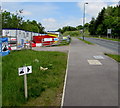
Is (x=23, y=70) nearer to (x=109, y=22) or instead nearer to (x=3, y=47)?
(x=3, y=47)

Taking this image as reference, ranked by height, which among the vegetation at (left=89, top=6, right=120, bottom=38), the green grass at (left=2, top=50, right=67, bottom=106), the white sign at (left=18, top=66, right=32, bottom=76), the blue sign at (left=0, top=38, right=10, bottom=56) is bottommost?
the green grass at (left=2, top=50, right=67, bottom=106)

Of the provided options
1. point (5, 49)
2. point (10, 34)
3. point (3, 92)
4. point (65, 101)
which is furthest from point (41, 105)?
point (10, 34)

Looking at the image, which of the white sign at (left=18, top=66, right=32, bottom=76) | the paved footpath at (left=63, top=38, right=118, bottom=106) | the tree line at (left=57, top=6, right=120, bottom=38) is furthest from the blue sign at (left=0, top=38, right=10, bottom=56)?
the tree line at (left=57, top=6, right=120, bottom=38)

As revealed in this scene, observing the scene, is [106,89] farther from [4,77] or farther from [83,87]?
[4,77]

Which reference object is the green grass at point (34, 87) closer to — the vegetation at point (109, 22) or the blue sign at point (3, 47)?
the blue sign at point (3, 47)

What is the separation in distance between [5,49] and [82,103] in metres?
11.3

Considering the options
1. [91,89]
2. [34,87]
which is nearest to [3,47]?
[34,87]

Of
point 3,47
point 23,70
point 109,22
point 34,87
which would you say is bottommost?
point 34,87

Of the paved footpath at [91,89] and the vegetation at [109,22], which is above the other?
the vegetation at [109,22]

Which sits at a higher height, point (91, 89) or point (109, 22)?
point (109, 22)

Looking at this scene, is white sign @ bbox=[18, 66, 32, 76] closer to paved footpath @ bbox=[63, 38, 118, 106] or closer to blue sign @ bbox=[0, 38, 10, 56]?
paved footpath @ bbox=[63, 38, 118, 106]

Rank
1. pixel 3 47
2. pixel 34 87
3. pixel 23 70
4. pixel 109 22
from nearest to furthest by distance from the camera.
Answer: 1. pixel 23 70
2. pixel 34 87
3. pixel 3 47
4. pixel 109 22

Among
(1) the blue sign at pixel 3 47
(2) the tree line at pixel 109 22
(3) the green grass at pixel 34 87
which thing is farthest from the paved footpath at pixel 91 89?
(2) the tree line at pixel 109 22

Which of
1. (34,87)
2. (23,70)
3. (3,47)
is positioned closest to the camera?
(23,70)
